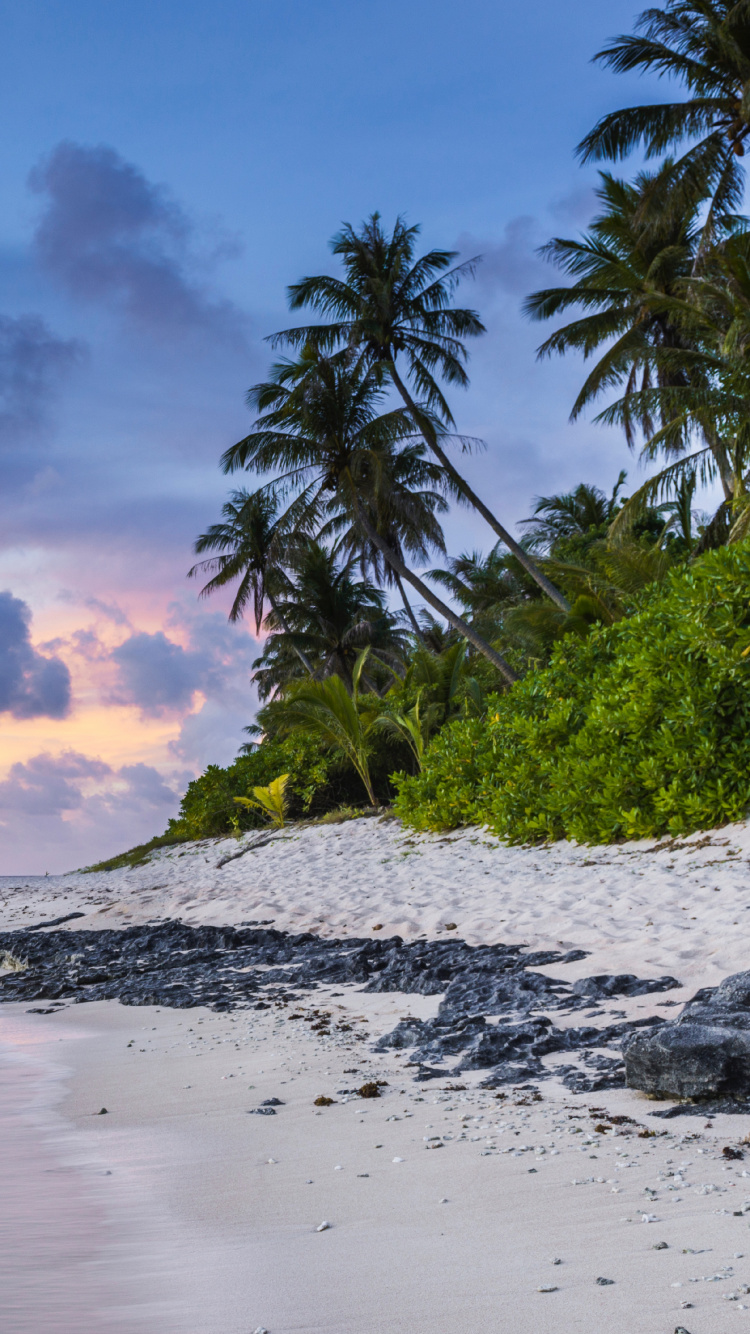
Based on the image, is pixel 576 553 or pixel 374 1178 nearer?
pixel 374 1178

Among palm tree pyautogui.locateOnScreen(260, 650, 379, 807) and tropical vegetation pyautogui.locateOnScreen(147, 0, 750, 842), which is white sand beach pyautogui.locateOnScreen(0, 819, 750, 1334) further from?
palm tree pyautogui.locateOnScreen(260, 650, 379, 807)

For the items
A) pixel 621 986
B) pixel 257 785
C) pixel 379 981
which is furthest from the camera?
pixel 257 785

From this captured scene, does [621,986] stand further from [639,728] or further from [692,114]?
[692,114]

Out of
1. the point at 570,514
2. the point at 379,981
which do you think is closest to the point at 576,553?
the point at 570,514

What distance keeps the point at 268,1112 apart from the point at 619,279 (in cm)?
2030

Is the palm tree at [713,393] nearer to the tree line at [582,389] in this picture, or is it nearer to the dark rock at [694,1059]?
the tree line at [582,389]

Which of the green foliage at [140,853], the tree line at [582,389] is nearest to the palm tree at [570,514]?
the tree line at [582,389]

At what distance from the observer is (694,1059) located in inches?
117

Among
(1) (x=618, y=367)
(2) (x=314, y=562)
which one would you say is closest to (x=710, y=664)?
(1) (x=618, y=367)

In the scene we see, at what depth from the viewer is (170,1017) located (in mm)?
5785

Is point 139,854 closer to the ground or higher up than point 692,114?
closer to the ground

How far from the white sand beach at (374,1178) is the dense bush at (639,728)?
86.4 inches

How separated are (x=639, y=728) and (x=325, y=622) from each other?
747 inches

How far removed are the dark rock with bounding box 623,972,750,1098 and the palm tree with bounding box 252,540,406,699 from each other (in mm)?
22535
